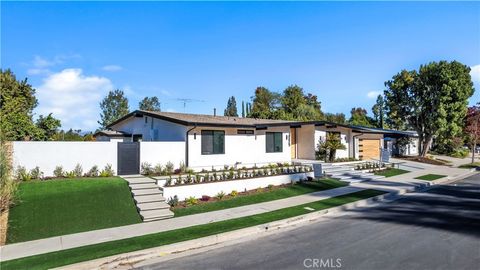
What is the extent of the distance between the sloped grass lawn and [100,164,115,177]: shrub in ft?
3.70

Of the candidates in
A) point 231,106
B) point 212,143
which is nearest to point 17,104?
point 212,143

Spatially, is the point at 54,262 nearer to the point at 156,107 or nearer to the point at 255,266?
the point at 255,266

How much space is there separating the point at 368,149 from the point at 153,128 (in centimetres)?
2065

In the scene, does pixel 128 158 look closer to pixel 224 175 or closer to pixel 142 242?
pixel 224 175

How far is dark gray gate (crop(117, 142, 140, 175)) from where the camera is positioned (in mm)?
15125

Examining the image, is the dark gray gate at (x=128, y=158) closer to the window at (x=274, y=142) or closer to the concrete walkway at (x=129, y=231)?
the concrete walkway at (x=129, y=231)

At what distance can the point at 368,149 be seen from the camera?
103ft

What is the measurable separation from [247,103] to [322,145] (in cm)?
3399

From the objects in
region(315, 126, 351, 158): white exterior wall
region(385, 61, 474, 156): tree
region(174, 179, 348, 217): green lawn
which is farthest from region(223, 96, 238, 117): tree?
region(174, 179, 348, 217): green lawn

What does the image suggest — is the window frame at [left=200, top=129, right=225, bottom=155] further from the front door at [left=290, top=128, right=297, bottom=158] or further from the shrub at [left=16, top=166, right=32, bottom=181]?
the front door at [left=290, top=128, right=297, bottom=158]

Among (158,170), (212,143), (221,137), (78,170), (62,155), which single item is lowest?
(158,170)

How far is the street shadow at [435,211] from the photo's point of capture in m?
9.85

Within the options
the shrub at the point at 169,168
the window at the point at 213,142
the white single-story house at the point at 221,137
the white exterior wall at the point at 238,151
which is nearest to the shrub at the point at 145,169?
the white single-story house at the point at 221,137

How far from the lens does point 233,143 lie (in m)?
19.6
